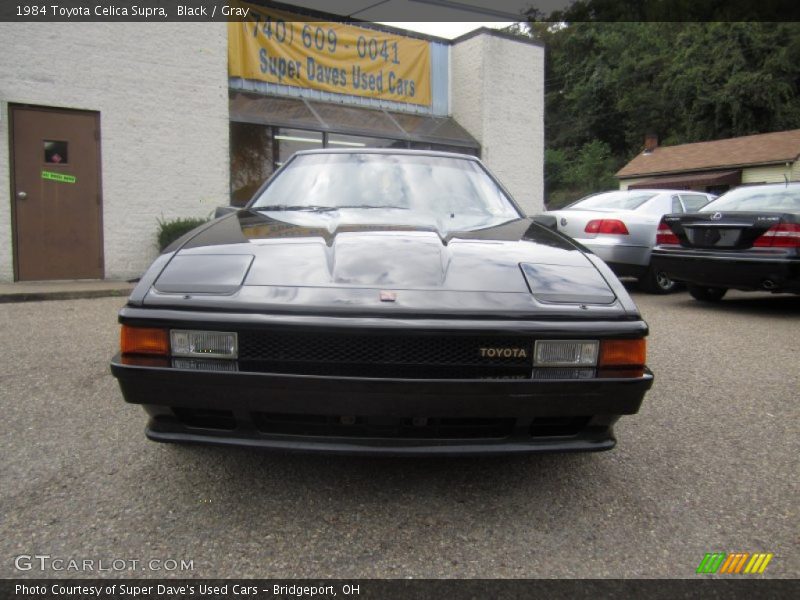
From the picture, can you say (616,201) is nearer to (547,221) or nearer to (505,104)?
(547,221)

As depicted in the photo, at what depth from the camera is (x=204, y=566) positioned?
1.78 metres

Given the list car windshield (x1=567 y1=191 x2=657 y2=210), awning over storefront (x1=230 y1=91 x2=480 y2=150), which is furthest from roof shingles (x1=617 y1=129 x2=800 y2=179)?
car windshield (x1=567 y1=191 x2=657 y2=210)

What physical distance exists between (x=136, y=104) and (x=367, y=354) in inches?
349

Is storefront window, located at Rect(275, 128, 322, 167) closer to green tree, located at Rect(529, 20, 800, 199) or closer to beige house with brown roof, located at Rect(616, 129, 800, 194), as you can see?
beige house with brown roof, located at Rect(616, 129, 800, 194)

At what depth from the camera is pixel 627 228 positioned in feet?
24.5

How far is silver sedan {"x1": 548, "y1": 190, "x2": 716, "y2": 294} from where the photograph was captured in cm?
747

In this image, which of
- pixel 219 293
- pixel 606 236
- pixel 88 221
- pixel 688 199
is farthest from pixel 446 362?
pixel 88 221

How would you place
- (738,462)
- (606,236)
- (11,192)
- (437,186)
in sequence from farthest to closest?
(11,192) < (606,236) < (437,186) < (738,462)

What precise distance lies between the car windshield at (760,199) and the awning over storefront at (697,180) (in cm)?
2065

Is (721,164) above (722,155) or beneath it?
beneath

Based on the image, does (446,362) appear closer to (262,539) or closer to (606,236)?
(262,539)

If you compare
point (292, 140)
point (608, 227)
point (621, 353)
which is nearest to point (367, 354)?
point (621, 353)

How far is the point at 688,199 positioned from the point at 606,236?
1.85 meters

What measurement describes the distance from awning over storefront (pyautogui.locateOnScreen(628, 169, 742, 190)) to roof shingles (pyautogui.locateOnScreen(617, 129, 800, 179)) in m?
0.31
